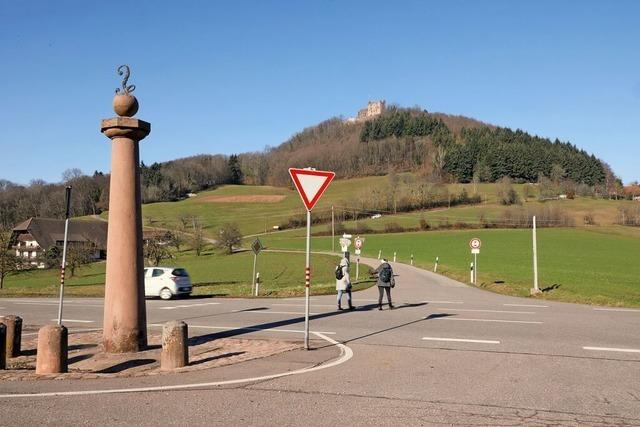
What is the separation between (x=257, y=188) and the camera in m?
137

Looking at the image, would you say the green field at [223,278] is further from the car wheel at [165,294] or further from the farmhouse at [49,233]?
the farmhouse at [49,233]

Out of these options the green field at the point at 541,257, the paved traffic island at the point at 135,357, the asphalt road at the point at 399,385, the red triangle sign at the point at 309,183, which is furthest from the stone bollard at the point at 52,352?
the green field at the point at 541,257

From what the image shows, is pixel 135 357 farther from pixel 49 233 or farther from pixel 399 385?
pixel 49 233

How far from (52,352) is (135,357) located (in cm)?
155

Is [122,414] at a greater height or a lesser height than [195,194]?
lesser

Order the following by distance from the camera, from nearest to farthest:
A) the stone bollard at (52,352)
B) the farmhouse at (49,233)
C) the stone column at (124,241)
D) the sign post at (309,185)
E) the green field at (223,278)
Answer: the stone bollard at (52,352)
the stone column at (124,241)
the sign post at (309,185)
the green field at (223,278)
the farmhouse at (49,233)

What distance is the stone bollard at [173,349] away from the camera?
821cm

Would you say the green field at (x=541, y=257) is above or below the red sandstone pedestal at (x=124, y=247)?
below

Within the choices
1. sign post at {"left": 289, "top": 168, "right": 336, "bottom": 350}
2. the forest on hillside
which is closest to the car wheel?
sign post at {"left": 289, "top": 168, "right": 336, "bottom": 350}

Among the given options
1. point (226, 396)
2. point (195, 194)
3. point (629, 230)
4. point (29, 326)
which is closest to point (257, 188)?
point (195, 194)

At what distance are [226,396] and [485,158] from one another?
11999 cm

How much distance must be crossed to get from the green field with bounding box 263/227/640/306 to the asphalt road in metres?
11.6

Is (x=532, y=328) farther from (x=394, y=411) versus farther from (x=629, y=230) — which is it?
(x=629, y=230)

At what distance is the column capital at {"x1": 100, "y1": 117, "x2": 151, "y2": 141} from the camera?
9.94 m
